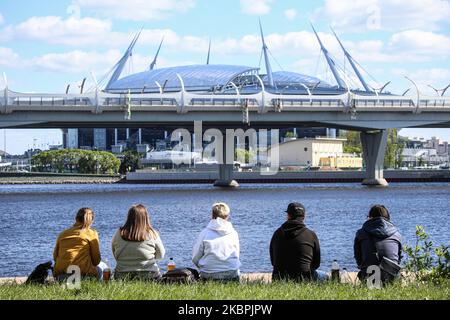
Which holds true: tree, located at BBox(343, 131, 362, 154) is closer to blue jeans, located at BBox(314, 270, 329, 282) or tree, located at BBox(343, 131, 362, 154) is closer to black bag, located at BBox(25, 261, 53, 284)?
blue jeans, located at BBox(314, 270, 329, 282)

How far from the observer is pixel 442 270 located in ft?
46.5

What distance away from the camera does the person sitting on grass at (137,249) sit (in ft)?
45.5

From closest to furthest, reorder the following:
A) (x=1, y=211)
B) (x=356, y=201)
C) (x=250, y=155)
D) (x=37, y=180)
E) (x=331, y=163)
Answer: (x=1, y=211), (x=356, y=201), (x=37, y=180), (x=331, y=163), (x=250, y=155)

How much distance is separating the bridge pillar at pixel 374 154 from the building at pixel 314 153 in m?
55.8

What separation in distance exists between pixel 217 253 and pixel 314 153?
14826cm

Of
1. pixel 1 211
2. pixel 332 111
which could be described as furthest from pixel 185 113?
pixel 1 211

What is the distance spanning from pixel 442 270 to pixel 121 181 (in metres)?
118

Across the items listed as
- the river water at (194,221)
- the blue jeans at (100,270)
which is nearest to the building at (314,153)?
the river water at (194,221)

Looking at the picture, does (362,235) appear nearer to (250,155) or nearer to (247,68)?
(250,155)

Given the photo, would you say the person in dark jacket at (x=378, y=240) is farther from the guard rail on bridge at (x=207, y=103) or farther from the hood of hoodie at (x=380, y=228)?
the guard rail on bridge at (x=207, y=103)

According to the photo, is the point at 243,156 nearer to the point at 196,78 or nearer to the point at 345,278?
the point at 196,78

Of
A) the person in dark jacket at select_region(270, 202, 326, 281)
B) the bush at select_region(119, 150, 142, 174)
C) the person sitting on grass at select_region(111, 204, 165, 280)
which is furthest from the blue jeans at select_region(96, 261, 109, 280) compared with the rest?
the bush at select_region(119, 150, 142, 174)

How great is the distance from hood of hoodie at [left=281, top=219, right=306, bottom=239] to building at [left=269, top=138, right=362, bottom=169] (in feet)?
465

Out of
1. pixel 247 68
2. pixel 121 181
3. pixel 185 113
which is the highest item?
pixel 247 68
